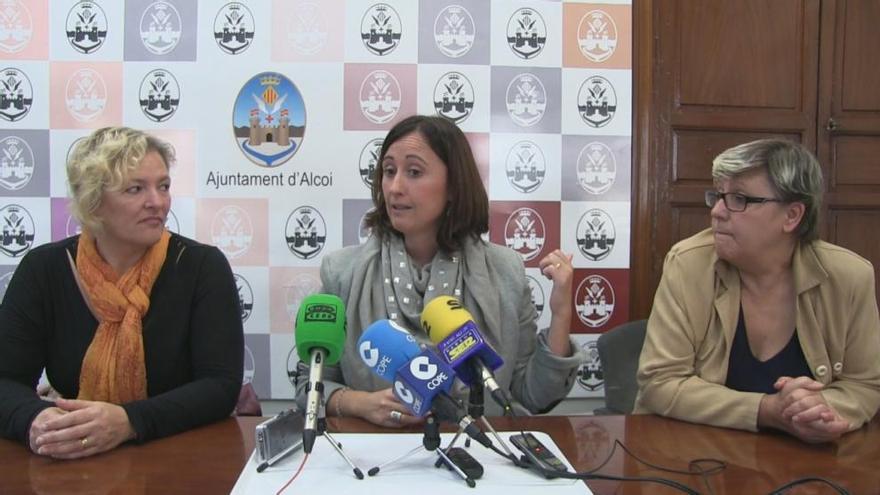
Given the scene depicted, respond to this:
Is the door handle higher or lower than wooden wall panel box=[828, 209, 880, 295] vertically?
higher

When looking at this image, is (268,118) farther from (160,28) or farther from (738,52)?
(738,52)

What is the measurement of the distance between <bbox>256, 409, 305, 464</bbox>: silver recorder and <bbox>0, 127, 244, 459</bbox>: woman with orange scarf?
1.24ft

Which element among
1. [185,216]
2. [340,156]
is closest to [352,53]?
[340,156]

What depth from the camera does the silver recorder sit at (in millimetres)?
1060

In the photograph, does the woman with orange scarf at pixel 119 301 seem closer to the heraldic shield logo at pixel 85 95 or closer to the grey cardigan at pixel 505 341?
the grey cardigan at pixel 505 341

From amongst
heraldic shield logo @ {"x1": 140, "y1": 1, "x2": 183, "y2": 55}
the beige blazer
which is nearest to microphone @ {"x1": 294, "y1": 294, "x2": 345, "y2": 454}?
the beige blazer

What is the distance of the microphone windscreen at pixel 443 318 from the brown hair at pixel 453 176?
0.67 metres

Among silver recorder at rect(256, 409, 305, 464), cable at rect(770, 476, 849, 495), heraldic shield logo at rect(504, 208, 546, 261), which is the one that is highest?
heraldic shield logo at rect(504, 208, 546, 261)

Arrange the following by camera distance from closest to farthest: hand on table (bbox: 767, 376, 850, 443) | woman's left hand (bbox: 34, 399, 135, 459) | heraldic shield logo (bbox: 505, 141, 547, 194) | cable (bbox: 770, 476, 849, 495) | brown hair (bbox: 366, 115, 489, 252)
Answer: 1. cable (bbox: 770, 476, 849, 495)
2. woman's left hand (bbox: 34, 399, 135, 459)
3. hand on table (bbox: 767, 376, 850, 443)
4. brown hair (bbox: 366, 115, 489, 252)
5. heraldic shield logo (bbox: 505, 141, 547, 194)

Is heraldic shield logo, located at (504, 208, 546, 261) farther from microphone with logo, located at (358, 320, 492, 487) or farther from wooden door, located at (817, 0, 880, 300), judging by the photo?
microphone with logo, located at (358, 320, 492, 487)

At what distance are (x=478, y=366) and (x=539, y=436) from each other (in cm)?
38

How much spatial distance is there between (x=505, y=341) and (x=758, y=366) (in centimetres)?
65

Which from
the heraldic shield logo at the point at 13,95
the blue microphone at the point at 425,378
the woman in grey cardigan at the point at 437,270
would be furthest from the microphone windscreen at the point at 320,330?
the heraldic shield logo at the point at 13,95

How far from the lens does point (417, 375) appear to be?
3.01ft
